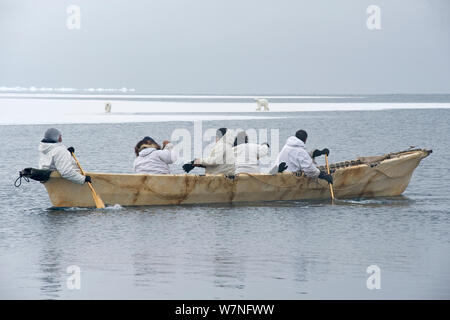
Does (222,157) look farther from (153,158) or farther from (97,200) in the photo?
(97,200)

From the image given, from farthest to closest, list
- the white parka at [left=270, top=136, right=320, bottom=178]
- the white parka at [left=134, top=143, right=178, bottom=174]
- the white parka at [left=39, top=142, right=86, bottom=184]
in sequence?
the white parka at [left=270, top=136, right=320, bottom=178], the white parka at [left=134, top=143, right=178, bottom=174], the white parka at [left=39, top=142, right=86, bottom=184]

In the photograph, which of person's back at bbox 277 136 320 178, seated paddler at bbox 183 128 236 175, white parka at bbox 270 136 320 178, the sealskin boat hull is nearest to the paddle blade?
the sealskin boat hull

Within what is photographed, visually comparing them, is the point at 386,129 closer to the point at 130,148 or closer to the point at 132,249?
the point at 130,148

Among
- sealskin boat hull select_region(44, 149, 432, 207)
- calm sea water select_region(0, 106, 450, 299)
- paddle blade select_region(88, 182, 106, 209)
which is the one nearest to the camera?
calm sea water select_region(0, 106, 450, 299)

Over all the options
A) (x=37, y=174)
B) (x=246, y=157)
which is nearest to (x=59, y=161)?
(x=37, y=174)

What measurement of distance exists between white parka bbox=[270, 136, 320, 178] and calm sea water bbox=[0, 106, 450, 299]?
0.67 metres

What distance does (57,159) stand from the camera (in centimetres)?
1565

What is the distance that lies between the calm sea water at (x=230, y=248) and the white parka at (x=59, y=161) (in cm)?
68

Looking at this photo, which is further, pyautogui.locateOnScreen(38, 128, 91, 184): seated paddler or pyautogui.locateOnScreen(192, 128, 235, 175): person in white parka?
pyautogui.locateOnScreen(192, 128, 235, 175): person in white parka

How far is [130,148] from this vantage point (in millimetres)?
32906

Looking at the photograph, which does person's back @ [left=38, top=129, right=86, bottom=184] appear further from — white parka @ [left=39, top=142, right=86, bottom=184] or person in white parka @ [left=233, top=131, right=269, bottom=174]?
person in white parka @ [left=233, top=131, right=269, bottom=174]

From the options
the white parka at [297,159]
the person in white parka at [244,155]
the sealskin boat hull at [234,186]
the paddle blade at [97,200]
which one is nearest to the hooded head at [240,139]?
the person in white parka at [244,155]

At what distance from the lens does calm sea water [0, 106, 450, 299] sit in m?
10.2

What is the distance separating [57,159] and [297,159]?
15.1ft
